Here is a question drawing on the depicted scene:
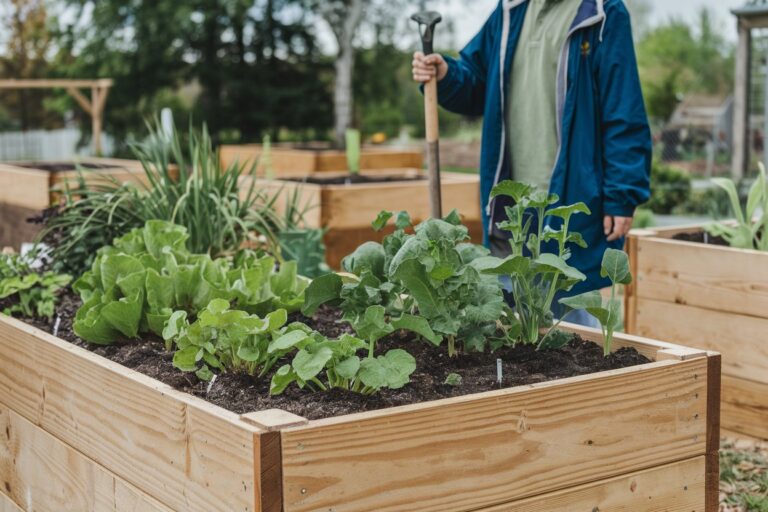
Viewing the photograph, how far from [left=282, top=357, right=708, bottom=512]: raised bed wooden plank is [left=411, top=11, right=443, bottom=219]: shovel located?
3.41 feet

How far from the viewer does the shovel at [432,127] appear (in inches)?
119

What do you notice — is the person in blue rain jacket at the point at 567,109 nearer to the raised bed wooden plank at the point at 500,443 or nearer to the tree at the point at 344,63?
the raised bed wooden plank at the point at 500,443

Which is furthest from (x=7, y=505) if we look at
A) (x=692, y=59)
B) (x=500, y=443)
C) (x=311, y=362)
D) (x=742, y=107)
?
(x=692, y=59)

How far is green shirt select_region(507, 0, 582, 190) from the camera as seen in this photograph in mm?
3326

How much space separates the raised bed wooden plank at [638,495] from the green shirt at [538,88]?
1364 mm

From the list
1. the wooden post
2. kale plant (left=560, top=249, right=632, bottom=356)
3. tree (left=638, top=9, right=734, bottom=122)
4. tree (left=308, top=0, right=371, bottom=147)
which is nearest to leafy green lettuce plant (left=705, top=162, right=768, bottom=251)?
kale plant (left=560, top=249, right=632, bottom=356)

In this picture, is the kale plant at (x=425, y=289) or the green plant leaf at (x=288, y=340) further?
the kale plant at (x=425, y=289)

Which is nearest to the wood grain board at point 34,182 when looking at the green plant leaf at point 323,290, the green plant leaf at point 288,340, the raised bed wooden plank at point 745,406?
the raised bed wooden plank at point 745,406

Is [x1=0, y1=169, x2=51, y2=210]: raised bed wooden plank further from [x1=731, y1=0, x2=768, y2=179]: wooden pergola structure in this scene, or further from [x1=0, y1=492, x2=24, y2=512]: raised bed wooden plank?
[x1=731, y1=0, x2=768, y2=179]: wooden pergola structure

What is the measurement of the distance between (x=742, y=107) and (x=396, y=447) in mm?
8407

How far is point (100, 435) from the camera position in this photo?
2242 millimetres

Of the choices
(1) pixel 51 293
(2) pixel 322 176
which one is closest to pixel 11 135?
(2) pixel 322 176

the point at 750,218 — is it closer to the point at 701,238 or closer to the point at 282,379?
the point at 701,238

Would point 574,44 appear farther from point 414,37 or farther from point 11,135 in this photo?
point 11,135
